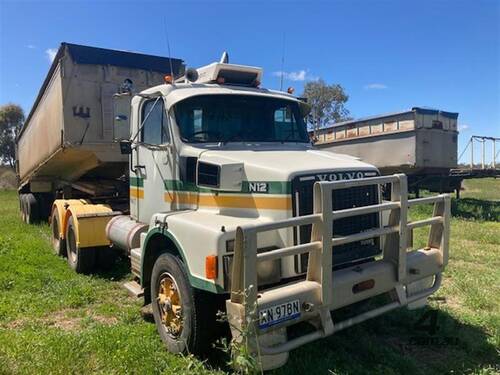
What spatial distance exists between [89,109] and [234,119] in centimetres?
397

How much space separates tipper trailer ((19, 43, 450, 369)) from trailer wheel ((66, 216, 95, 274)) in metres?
1.58

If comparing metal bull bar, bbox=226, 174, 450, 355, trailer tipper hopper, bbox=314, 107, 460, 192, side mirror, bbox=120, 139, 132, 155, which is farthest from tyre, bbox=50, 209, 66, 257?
trailer tipper hopper, bbox=314, 107, 460, 192

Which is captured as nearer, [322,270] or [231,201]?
[322,270]

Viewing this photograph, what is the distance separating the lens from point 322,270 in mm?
3449

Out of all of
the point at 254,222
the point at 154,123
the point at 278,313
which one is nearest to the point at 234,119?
the point at 154,123

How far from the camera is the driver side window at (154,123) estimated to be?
5051mm

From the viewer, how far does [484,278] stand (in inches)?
266

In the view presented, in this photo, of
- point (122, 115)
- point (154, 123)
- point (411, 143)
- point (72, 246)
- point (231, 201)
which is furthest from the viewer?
point (411, 143)

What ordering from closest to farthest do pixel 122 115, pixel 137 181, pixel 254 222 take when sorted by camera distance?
pixel 254 222, pixel 122 115, pixel 137 181

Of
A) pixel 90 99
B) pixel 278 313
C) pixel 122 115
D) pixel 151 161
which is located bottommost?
pixel 278 313

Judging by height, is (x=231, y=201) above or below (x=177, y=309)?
above

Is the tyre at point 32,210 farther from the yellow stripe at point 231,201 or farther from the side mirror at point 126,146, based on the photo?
the yellow stripe at point 231,201

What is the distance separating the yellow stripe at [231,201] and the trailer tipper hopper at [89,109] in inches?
108

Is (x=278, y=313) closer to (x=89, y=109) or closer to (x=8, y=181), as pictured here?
(x=89, y=109)
